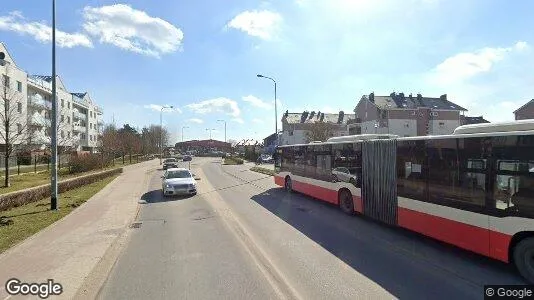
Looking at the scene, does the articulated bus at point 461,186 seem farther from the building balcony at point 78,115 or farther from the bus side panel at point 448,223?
the building balcony at point 78,115

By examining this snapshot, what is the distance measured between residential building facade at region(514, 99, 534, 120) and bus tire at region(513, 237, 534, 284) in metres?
52.7

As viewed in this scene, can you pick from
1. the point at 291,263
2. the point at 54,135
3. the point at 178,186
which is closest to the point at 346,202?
the point at 291,263

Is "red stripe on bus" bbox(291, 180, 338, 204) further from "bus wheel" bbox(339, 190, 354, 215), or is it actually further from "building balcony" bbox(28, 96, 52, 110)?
"building balcony" bbox(28, 96, 52, 110)

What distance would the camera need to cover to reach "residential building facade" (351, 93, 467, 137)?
211 ft

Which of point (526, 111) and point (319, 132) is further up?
point (526, 111)

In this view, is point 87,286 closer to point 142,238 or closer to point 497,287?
point 142,238

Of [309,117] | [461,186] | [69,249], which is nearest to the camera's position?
[461,186]

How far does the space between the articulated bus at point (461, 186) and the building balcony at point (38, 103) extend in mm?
61385

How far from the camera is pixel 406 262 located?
26.3 ft

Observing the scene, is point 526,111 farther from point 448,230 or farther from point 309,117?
point 448,230

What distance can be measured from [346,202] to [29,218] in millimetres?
10417

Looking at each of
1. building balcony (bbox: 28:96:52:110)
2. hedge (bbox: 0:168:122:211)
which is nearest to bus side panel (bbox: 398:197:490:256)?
hedge (bbox: 0:168:122:211)

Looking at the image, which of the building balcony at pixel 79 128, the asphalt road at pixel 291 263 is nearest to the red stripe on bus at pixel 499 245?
the asphalt road at pixel 291 263

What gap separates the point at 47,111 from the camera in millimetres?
66812
